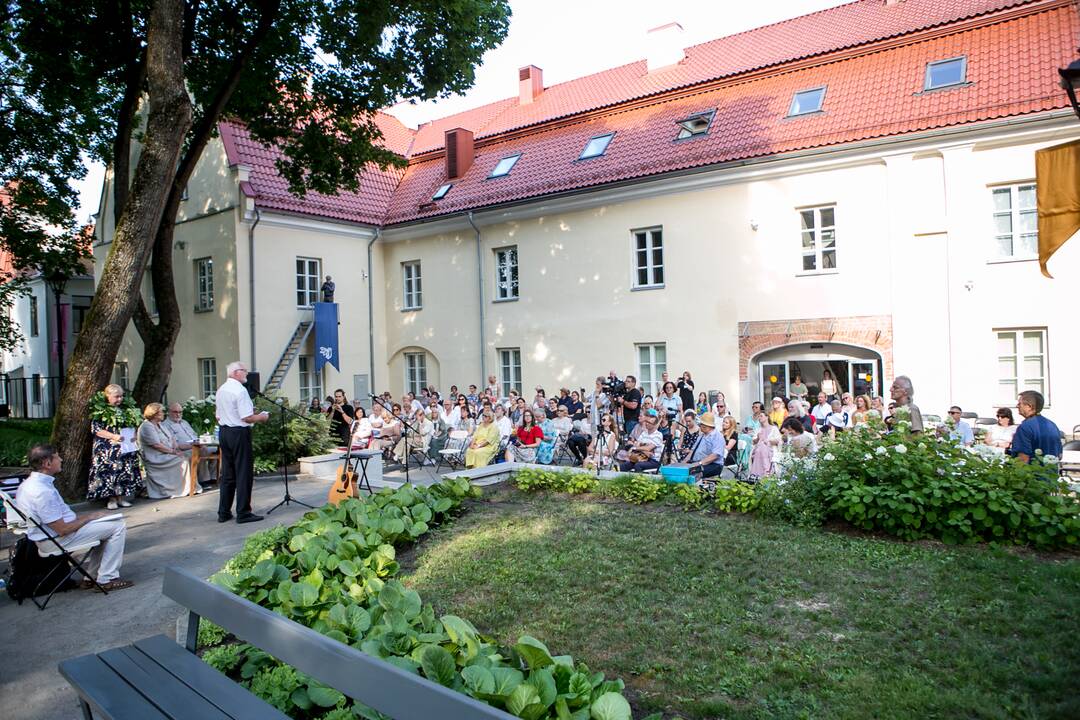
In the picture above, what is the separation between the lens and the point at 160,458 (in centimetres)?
1177

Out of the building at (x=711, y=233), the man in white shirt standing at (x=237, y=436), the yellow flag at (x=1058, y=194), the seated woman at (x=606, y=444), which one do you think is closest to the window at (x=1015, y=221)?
the building at (x=711, y=233)

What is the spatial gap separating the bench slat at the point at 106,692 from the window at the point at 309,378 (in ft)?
65.2

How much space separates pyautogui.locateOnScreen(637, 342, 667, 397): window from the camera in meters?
19.7

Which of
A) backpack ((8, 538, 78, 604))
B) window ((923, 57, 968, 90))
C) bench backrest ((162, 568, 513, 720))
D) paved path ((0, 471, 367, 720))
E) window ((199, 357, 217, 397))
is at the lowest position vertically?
paved path ((0, 471, 367, 720))

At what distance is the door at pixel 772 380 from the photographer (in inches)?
709

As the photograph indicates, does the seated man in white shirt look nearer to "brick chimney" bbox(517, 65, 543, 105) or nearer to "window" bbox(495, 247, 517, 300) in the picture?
→ "window" bbox(495, 247, 517, 300)

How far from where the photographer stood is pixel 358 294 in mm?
24938

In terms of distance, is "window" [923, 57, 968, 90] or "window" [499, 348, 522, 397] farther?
"window" [499, 348, 522, 397]

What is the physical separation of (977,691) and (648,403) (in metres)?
11.9

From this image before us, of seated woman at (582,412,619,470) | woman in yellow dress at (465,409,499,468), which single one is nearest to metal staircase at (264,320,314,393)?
woman in yellow dress at (465,409,499,468)

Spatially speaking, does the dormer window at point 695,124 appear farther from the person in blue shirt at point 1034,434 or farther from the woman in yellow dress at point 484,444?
the person in blue shirt at point 1034,434

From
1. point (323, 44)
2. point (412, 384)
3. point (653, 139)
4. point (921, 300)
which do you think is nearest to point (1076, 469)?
point (921, 300)

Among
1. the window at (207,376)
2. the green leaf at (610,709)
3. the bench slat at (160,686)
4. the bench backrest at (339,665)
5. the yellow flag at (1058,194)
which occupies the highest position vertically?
the yellow flag at (1058,194)

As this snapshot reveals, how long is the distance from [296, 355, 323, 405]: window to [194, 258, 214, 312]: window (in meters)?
3.11
